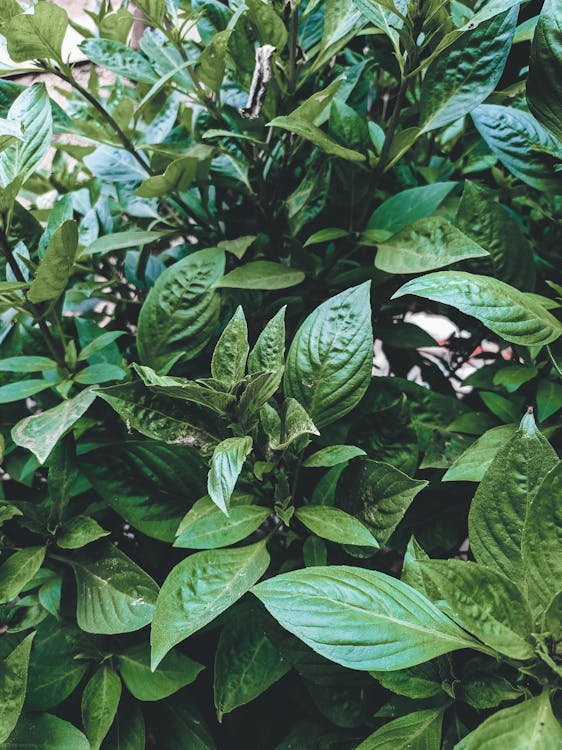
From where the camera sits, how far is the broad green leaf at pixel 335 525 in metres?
0.64

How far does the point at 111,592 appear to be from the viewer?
74 centimetres

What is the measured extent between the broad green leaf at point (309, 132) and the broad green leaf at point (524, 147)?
0.65 feet

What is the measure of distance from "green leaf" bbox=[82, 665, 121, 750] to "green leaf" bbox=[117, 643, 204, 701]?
0.7 inches

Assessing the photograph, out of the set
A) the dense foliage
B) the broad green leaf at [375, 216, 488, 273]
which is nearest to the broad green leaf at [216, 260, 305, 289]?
the dense foliage

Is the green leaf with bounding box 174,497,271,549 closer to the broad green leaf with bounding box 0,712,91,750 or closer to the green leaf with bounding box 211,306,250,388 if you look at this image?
the green leaf with bounding box 211,306,250,388

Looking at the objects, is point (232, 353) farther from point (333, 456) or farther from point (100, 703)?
point (100, 703)

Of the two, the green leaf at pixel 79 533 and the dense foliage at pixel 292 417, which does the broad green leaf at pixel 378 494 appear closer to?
the dense foliage at pixel 292 417

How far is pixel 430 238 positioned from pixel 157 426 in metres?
0.41

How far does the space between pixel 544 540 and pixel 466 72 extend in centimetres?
59

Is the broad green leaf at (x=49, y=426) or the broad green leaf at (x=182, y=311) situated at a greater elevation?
the broad green leaf at (x=182, y=311)

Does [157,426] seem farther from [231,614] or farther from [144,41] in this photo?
[144,41]

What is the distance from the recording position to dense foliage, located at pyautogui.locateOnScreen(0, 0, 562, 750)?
58cm

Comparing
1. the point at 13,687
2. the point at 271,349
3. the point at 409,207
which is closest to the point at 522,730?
the point at 271,349

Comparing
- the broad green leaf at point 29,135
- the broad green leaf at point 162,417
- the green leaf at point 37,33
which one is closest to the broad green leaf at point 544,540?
the broad green leaf at point 162,417
